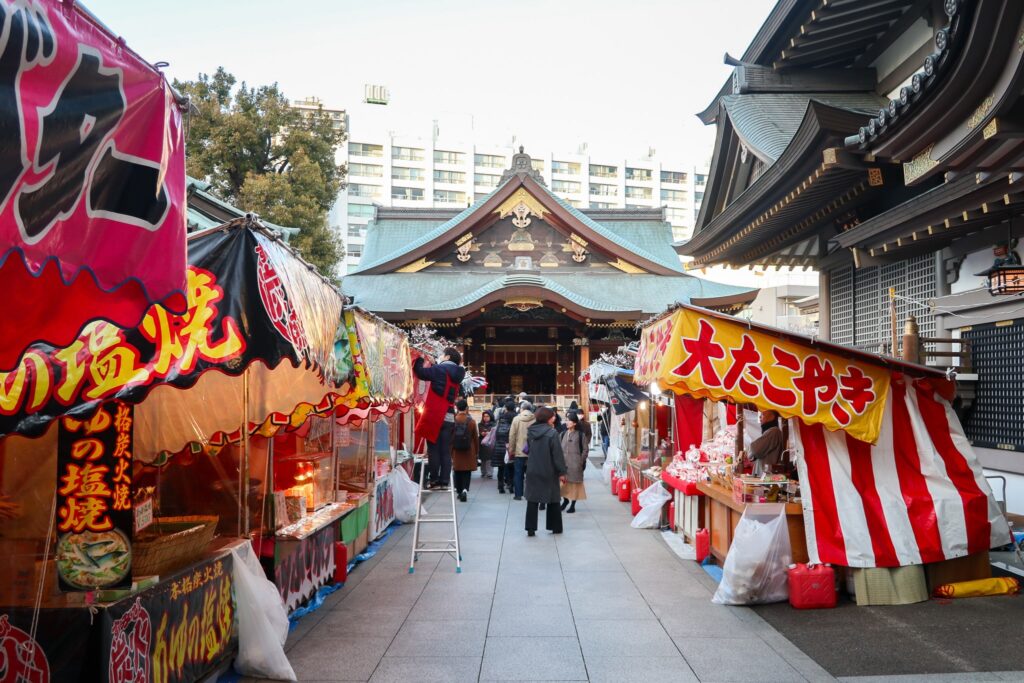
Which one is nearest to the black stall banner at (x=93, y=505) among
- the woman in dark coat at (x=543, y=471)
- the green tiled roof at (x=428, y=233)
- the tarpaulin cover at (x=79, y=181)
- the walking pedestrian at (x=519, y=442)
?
the tarpaulin cover at (x=79, y=181)

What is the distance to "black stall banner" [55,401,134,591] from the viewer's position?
396cm

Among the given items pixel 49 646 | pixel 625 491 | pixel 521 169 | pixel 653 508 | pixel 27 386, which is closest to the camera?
pixel 27 386

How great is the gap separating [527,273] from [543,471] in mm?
17300

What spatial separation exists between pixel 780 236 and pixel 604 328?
16208 millimetres

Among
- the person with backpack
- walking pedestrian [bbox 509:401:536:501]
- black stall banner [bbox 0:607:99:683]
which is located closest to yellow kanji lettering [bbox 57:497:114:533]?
black stall banner [bbox 0:607:99:683]

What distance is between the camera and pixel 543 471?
406 inches

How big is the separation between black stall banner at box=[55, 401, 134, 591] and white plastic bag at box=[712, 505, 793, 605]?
4751 mm

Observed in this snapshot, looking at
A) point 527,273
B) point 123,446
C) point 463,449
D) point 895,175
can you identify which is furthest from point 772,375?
point 527,273

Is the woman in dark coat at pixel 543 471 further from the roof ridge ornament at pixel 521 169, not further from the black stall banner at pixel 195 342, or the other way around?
the roof ridge ornament at pixel 521 169

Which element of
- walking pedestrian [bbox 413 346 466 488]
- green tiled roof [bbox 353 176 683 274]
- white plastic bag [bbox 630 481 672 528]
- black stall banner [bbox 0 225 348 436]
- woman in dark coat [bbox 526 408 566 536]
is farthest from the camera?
green tiled roof [bbox 353 176 683 274]

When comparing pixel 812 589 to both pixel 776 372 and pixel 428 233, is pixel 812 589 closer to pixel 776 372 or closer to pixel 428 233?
pixel 776 372

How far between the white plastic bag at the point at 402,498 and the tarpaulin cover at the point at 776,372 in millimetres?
6124

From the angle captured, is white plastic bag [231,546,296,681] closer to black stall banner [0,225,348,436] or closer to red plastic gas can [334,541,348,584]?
black stall banner [0,225,348,436]

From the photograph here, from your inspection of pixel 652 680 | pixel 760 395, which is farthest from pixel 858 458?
pixel 652 680
